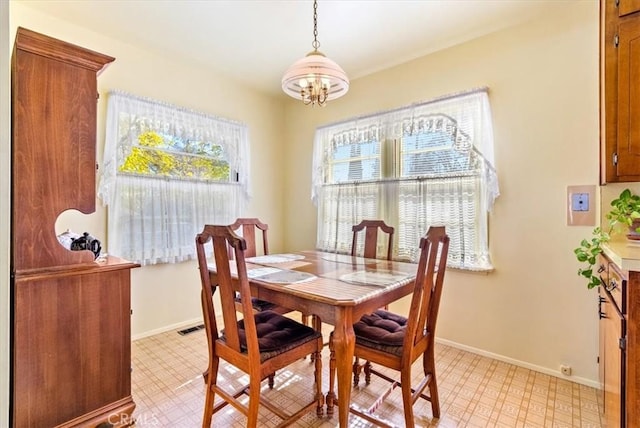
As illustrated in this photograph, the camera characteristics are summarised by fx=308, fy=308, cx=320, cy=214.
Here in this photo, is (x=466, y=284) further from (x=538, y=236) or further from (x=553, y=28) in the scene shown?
(x=553, y=28)

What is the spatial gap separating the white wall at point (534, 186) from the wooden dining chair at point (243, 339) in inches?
62.3

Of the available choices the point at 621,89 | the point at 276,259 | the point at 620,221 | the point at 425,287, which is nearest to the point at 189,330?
the point at 276,259

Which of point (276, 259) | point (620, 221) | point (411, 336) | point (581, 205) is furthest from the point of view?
point (276, 259)

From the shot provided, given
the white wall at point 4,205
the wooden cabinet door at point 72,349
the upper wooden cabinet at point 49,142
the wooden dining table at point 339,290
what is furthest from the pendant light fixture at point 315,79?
the wooden cabinet door at point 72,349

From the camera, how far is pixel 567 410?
1.83 m

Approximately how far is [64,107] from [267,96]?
104 inches

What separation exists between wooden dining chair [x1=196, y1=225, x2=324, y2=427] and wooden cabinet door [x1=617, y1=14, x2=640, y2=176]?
1.94 metres

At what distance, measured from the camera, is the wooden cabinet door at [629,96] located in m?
1.63

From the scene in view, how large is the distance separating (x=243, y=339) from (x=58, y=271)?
971 mm

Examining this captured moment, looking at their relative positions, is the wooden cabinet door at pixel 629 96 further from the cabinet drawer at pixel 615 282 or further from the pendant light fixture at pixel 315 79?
the pendant light fixture at pixel 315 79

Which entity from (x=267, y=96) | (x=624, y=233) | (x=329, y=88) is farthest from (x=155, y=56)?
(x=624, y=233)

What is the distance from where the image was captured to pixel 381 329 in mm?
1715

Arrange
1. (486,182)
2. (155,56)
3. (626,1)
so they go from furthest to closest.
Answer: (155,56) → (486,182) → (626,1)

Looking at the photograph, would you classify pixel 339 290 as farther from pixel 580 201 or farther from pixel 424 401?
pixel 580 201
